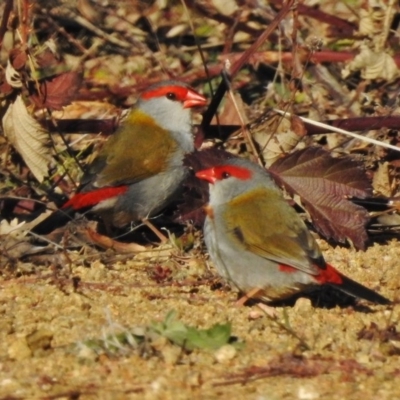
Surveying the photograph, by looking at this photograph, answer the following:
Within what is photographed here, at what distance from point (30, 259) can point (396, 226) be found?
203cm

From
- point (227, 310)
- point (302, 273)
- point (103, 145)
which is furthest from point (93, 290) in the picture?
point (103, 145)

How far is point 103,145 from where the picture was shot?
6676mm

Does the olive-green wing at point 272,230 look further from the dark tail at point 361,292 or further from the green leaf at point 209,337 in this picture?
the green leaf at point 209,337

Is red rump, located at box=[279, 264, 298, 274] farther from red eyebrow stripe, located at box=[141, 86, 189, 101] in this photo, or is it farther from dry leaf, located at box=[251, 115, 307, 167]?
red eyebrow stripe, located at box=[141, 86, 189, 101]

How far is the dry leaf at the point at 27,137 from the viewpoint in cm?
575

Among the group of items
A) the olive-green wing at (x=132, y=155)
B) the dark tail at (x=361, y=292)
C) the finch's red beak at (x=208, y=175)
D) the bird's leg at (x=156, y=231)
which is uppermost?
the finch's red beak at (x=208, y=175)

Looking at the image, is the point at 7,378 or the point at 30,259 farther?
the point at 30,259

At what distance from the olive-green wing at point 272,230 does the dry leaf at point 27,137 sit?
1.12 m

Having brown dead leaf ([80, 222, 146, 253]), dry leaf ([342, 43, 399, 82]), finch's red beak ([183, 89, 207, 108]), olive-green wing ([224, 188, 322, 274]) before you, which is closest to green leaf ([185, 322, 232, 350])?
olive-green wing ([224, 188, 322, 274])

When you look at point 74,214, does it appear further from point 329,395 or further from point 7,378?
point 329,395

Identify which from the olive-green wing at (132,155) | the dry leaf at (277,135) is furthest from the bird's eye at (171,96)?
the dry leaf at (277,135)

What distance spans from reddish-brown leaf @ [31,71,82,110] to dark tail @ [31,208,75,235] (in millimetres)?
631

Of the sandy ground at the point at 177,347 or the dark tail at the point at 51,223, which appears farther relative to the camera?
the dark tail at the point at 51,223

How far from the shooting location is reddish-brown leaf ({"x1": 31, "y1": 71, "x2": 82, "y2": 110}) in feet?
19.2
